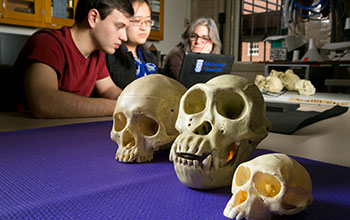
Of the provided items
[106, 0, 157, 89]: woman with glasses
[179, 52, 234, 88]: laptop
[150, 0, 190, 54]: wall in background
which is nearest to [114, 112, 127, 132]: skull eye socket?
[179, 52, 234, 88]: laptop

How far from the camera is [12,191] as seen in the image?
568 millimetres

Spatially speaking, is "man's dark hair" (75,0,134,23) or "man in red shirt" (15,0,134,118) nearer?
"man in red shirt" (15,0,134,118)

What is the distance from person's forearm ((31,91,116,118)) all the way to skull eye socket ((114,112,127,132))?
0.64 meters

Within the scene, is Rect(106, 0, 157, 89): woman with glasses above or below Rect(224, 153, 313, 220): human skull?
above

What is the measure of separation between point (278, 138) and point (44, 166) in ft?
2.43

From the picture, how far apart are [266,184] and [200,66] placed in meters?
1.00

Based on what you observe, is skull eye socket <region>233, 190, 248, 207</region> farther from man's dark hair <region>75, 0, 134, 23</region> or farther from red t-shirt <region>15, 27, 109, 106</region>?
man's dark hair <region>75, 0, 134, 23</region>

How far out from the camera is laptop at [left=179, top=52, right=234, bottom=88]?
1399 mm

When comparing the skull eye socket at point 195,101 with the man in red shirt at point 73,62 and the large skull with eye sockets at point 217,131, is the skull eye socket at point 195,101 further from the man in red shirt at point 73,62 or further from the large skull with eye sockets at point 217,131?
the man in red shirt at point 73,62

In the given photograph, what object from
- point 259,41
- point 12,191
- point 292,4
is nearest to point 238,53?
point 259,41

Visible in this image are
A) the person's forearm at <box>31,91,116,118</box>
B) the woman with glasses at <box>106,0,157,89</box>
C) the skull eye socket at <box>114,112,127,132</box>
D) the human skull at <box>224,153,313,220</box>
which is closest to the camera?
the human skull at <box>224,153,313,220</box>

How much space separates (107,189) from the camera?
1.90 ft

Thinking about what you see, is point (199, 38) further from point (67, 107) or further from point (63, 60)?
point (67, 107)

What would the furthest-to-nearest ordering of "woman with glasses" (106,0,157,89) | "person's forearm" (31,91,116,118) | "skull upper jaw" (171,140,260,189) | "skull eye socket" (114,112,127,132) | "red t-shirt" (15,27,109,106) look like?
"woman with glasses" (106,0,157,89) < "red t-shirt" (15,27,109,106) < "person's forearm" (31,91,116,118) < "skull eye socket" (114,112,127,132) < "skull upper jaw" (171,140,260,189)
